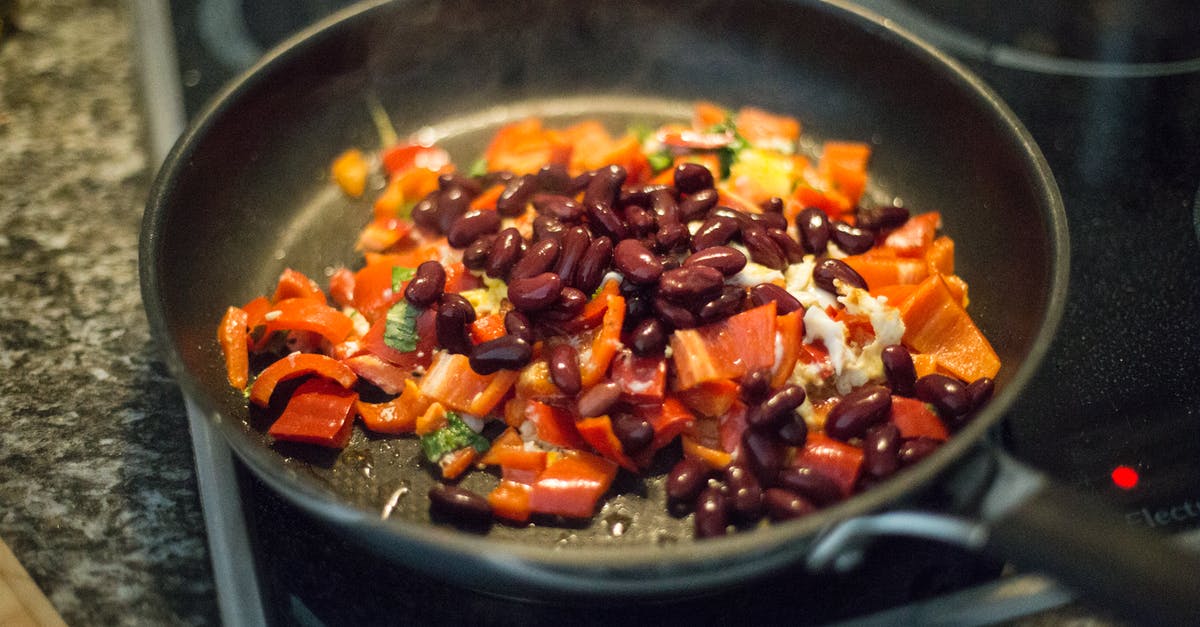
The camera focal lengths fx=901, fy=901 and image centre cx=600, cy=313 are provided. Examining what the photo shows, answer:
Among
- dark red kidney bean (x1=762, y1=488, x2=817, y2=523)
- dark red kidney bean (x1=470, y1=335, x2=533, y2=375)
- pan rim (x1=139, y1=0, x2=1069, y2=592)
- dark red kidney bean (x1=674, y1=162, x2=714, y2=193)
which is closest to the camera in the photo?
pan rim (x1=139, y1=0, x2=1069, y2=592)

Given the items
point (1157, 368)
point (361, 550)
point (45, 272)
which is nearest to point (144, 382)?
point (45, 272)

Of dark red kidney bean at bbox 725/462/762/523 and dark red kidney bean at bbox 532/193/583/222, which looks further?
dark red kidney bean at bbox 532/193/583/222

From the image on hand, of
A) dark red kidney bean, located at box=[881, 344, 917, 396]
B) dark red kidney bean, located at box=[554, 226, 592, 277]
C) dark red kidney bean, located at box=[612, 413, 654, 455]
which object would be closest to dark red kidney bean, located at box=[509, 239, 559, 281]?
dark red kidney bean, located at box=[554, 226, 592, 277]

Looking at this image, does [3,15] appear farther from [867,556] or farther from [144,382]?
[867,556]

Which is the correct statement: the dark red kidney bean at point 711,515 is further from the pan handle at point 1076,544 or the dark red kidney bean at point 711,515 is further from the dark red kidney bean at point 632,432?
the pan handle at point 1076,544

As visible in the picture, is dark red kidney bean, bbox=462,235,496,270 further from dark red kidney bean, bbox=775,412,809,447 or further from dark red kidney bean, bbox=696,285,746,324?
dark red kidney bean, bbox=775,412,809,447

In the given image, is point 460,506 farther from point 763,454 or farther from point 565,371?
point 763,454

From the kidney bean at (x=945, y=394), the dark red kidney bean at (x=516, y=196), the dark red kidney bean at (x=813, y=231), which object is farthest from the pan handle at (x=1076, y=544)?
the dark red kidney bean at (x=516, y=196)
